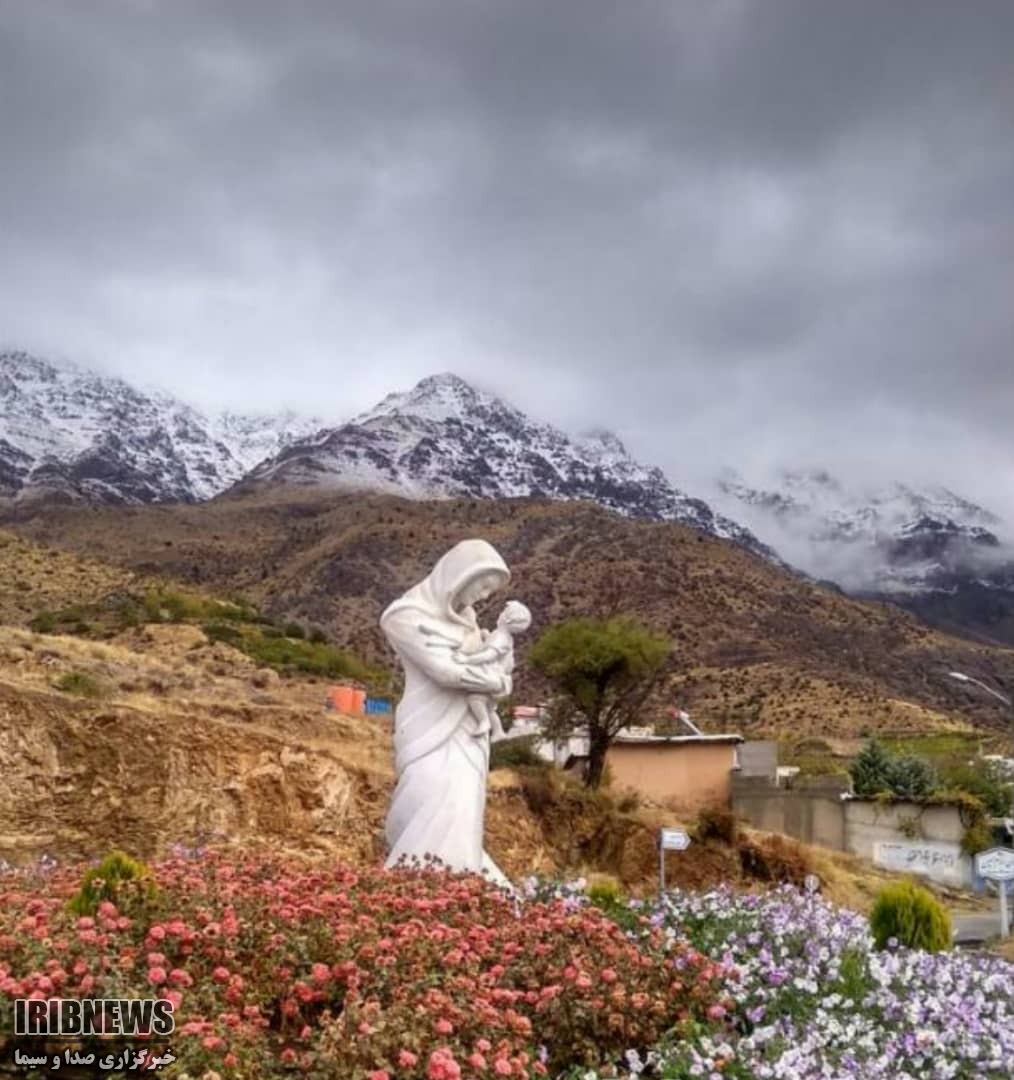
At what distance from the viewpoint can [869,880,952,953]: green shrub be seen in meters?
8.30

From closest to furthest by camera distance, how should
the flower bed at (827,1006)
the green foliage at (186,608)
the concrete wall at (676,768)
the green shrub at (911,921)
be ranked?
the flower bed at (827,1006), the green shrub at (911,921), the concrete wall at (676,768), the green foliage at (186,608)

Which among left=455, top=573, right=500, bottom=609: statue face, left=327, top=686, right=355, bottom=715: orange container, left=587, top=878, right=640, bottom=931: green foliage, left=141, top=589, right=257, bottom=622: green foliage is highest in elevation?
left=141, top=589, right=257, bottom=622: green foliage

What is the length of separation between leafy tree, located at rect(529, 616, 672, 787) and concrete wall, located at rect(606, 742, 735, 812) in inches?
49.0

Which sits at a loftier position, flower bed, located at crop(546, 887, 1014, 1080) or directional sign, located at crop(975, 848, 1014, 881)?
flower bed, located at crop(546, 887, 1014, 1080)

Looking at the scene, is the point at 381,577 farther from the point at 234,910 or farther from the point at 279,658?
the point at 234,910

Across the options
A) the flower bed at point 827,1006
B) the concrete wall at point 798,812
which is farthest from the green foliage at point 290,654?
the flower bed at point 827,1006

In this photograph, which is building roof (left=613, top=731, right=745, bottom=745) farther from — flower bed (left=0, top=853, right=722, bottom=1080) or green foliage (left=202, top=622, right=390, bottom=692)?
flower bed (left=0, top=853, right=722, bottom=1080)

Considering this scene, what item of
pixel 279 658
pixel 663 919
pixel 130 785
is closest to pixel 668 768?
pixel 279 658

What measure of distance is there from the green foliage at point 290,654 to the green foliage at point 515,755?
7.90 meters

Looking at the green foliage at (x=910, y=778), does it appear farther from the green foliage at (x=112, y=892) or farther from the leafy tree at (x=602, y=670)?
the green foliage at (x=112, y=892)

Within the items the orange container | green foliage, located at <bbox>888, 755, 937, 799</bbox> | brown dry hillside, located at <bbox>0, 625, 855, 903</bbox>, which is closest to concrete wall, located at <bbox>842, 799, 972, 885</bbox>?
green foliage, located at <bbox>888, 755, 937, 799</bbox>

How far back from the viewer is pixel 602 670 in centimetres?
2972

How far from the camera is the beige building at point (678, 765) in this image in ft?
102

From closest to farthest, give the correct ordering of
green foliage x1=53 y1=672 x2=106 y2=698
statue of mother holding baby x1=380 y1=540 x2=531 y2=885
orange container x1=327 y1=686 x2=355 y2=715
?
statue of mother holding baby x1=380 y1=540 x2=531 y2=885, green foliage x1=53 y1=672 x2=106 y2=698, orange container x1=327 y1=686 x2=355 y2=715
